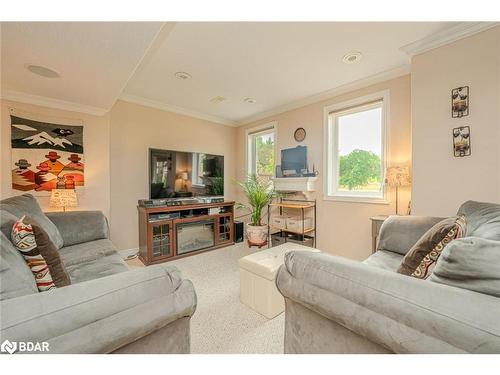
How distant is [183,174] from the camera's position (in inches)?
134

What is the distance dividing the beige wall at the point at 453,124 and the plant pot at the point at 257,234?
79.5 inches

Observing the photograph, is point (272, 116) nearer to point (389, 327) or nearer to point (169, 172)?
point (169, 172)

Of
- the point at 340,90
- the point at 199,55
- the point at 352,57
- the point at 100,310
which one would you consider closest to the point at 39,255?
the point at 100,310

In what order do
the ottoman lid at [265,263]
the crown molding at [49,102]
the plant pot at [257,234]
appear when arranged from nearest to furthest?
the ottoman lid at [265,263], the crown molding at [49,102], the plant pot at [257,234]

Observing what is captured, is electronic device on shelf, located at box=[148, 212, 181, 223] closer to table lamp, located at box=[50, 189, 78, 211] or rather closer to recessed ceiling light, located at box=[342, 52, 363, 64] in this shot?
table lamp, located at box=[50, 189, 78, 211]

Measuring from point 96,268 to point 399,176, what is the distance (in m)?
2.86

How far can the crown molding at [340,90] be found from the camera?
240cm

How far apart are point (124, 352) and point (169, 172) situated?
2.75 metres

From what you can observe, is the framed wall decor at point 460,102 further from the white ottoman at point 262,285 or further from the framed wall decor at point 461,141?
the white ottoman at point 262,285

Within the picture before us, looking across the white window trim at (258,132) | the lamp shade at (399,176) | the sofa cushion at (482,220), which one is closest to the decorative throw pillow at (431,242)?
the sofa cushion at (482,220)

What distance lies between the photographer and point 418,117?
2.02m

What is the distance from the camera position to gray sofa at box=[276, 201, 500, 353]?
0.59 meters

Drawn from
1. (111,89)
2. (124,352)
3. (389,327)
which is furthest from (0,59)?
(389,327)

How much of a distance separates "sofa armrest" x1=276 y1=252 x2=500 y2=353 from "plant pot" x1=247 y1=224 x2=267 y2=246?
8.03 ft
